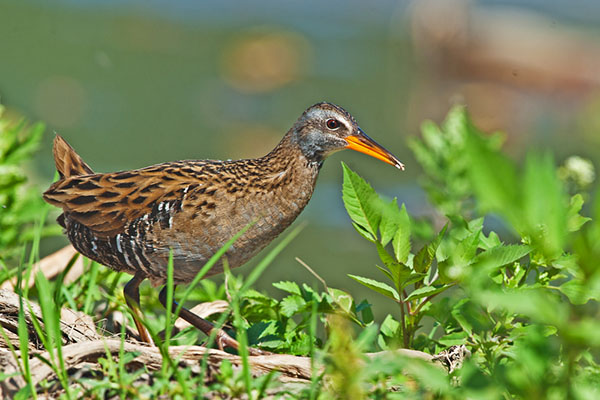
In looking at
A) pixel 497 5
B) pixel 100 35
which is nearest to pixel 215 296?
pixel 100 35

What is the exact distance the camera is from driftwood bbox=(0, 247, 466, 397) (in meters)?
2.60

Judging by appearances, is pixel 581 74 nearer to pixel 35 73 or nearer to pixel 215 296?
pixel 35 73

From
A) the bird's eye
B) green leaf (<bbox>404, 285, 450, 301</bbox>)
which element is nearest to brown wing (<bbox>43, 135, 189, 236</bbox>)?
the bird's eye

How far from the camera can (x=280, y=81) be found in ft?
57.6

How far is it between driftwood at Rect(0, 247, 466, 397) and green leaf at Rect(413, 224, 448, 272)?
0.28m

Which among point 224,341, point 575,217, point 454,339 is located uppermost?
point 575,217

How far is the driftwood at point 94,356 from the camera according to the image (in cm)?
260

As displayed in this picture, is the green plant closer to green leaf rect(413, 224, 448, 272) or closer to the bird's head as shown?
green leaf rect(413, 224, 448, 272)

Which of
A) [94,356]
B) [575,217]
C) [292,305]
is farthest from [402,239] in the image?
[94,356]

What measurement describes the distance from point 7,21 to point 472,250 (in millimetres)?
16048

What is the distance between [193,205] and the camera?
3.73 m

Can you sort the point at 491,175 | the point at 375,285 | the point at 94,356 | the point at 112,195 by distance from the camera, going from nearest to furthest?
1. the point at 491,175
2. the point at 94,356
3. the point at 375,285
4. the point at 112,195

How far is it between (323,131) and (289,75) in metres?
13.8

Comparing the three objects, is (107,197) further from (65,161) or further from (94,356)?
(94,356)
